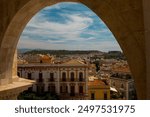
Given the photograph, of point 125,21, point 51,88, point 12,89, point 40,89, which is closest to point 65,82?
point 51,88

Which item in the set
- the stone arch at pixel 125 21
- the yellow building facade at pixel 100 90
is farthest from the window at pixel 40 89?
the stone arch at pixel 125 21

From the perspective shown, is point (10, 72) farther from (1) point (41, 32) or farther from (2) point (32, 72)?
Result: (1) point (41, 32)

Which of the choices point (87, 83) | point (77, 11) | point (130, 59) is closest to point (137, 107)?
point (130, 59)

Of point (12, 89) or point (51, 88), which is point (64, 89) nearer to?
point (51, 88)

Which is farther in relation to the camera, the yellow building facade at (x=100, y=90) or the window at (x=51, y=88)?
the window at (x=51, y=88)

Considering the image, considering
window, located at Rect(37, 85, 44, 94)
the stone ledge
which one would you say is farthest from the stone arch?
window, located at Rect(37, 85, 44, 94)

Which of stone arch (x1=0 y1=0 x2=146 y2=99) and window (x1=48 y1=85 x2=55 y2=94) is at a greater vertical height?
stone arch (x1=0 y1=0 x2=146 y2=99)

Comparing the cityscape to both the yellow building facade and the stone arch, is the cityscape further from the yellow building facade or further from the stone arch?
the stone arch

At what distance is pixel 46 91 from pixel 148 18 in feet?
119

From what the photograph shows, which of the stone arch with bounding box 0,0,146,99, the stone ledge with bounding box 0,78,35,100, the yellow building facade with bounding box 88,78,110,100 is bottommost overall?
the yellow building facade with bounding box 88,78,110,100

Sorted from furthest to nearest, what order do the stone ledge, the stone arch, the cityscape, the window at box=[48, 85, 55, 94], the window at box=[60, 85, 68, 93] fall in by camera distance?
1. the window at box=[48, 85, 55, 94]
2. the window at box=[60, 85, 68, 93]
3. the cityscape
4. the stone ledge
5. the stone arch

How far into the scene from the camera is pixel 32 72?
124 ft

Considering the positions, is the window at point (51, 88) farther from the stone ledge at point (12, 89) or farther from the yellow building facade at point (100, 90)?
the stone ledge at point (12, 89)

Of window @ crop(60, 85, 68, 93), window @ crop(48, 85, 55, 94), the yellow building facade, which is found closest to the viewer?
the yellow building facade
